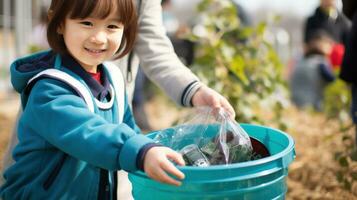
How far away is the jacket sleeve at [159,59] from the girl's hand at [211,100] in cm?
3

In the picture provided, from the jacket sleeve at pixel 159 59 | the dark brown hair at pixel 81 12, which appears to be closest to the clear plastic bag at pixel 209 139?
the jacket sleeve at pixel 159 59

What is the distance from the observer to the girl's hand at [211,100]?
5.03 ft

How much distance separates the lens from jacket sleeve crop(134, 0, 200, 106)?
1.67 meters

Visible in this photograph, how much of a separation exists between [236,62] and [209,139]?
1.45 meters

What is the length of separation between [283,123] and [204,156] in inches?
78.1

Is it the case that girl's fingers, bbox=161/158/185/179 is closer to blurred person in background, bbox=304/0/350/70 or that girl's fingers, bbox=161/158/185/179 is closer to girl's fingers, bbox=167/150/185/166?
girl's fingers, bbox=167/150/185/166

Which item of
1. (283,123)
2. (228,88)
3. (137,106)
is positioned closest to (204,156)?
(228,88)

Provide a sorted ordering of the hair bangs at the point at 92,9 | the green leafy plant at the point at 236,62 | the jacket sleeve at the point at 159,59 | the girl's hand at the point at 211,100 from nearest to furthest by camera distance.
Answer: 1. the hair bangs at the point at 92,9
2. the girl's hand at the point at 211,100
3. the jacket sleeve at the point at 159,59
4. the green leafy plant at the point at 236,62

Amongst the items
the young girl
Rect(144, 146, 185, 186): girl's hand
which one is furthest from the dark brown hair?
Rect(144, 146, 185, 186): girl's hand

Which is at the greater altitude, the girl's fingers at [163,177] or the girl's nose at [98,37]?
the girl's nose at [98,37]

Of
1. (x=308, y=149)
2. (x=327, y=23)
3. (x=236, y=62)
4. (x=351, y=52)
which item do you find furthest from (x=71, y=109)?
(x=327, y=23)

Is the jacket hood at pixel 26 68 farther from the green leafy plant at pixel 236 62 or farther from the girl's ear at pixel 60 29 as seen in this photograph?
the green leafy plant at pixel 236 62

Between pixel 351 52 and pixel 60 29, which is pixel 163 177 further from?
pixel 351 52

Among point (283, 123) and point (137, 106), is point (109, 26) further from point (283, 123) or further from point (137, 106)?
point (137, 106)
